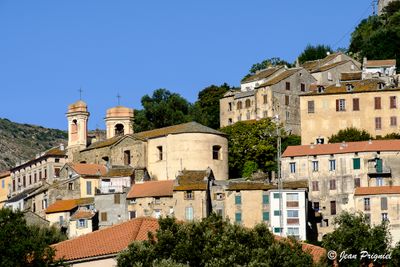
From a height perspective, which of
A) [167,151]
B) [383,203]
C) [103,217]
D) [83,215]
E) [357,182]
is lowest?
[103,217]

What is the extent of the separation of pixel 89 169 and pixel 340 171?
2242cm

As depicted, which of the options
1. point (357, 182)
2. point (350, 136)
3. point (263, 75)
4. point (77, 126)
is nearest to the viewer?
point (357, 182)

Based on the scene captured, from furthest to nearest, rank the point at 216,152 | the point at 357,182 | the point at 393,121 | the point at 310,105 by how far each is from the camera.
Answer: the point at 310,105, the point at 393,121, the point at 216,152, the point at 357,182

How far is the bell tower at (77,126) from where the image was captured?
111812 mm

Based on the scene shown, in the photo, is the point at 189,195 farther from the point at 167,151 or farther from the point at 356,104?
the point at 356,104

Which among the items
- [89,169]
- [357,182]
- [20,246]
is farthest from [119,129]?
[20,246]

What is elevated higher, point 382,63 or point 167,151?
point 382,63

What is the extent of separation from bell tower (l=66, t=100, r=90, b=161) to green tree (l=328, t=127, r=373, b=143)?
24715 millimetres

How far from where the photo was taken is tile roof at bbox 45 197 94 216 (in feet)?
313

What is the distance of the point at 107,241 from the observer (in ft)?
179

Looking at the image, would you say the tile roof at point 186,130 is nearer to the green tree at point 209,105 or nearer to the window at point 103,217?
the window at point 103,217

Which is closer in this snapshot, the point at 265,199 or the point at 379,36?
the point at 265,199

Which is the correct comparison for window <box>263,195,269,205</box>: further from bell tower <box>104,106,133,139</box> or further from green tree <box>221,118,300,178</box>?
bell tower <box>104,106,133,139</box>

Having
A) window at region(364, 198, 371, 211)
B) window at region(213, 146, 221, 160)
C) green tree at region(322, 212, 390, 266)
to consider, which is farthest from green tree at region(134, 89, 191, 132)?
green tree at region(322, 212, 390, 266)
